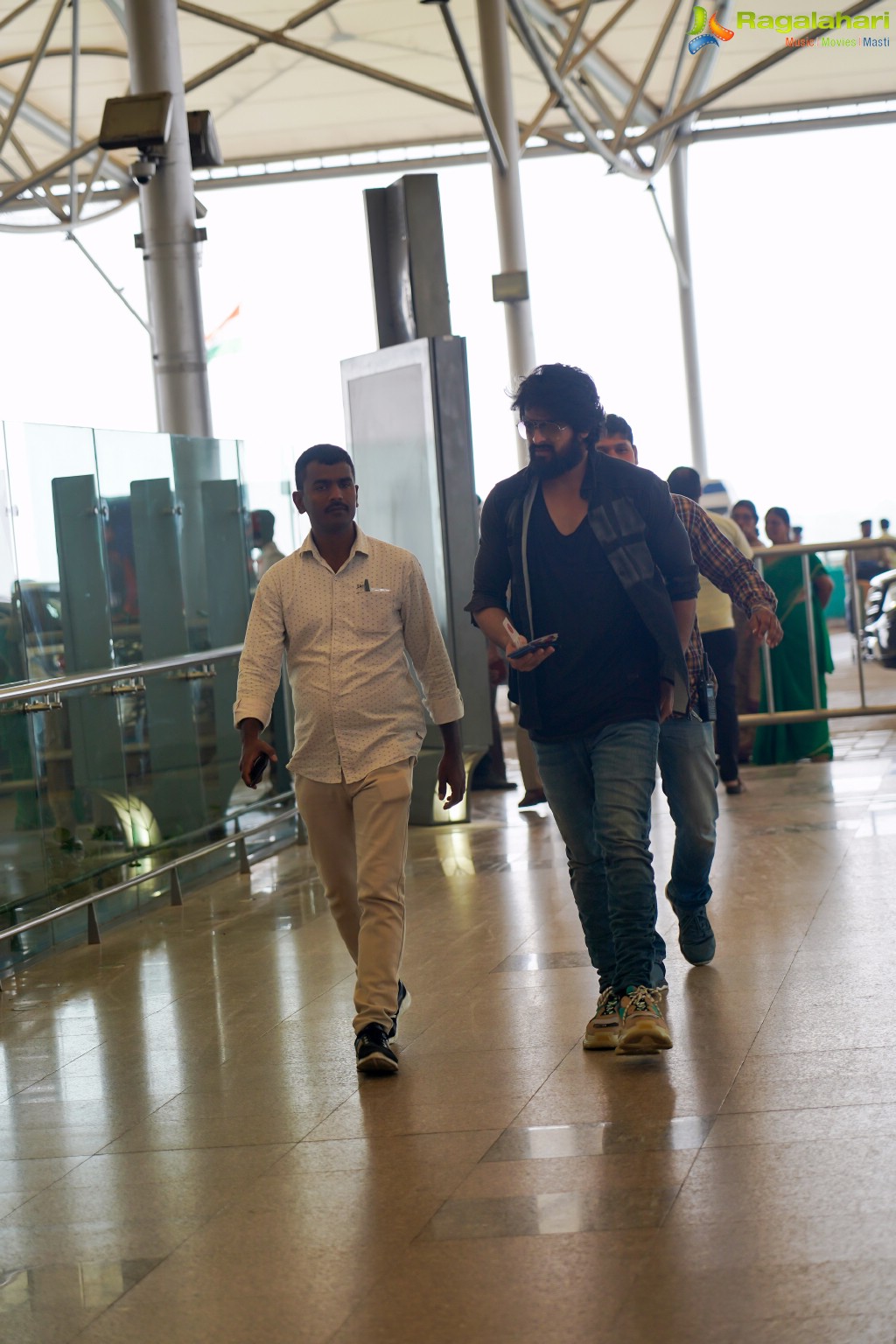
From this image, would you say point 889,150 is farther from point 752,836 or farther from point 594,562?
point 594,562

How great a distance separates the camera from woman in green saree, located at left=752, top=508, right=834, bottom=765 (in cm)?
1148

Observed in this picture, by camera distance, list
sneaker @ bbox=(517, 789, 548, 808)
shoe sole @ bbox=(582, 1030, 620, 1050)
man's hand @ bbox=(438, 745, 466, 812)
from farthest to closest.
Result: sneaker @ bbox=(517, 789, 548, 808) < man's hand @ bbox=(438, 745, 466, 812) < shoe sole @ bbox=(582, 1030, 620, 1050)

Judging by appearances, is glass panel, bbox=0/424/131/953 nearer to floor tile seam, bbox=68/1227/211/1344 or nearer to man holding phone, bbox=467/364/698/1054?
man holding phone, bbox=467/364/698/1054

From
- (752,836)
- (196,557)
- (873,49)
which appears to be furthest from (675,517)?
(873,49)

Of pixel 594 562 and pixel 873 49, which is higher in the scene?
pixel 873 49

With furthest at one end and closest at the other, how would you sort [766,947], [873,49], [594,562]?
[873,49], [766,947], [594,562]

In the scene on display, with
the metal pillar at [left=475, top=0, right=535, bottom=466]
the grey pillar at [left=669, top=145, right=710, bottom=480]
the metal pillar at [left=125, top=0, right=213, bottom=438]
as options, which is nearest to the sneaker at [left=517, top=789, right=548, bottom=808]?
the metal pillar at [left=125, top=0, right=213, bottom=438]

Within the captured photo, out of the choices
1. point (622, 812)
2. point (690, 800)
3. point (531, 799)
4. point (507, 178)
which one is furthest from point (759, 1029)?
point (507, 178)

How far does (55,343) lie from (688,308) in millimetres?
9517

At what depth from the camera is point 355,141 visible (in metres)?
25.5

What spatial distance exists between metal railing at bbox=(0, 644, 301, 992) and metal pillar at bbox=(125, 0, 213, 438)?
246 centimetres

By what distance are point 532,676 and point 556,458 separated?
1.96 feet

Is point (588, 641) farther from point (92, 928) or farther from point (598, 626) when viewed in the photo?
point (92, 928)
